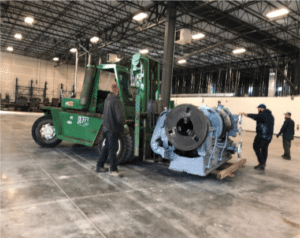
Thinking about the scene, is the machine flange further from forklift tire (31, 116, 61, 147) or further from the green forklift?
forklift tire (31, 116, 61, 147)

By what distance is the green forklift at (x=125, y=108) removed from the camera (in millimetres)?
5086

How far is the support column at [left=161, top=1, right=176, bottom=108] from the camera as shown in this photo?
11836 mm

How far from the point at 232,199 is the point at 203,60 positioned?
2534 centimetres

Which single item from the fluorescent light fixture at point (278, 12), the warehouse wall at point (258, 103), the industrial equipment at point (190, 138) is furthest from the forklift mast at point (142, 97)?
the warehouse wall at point (258, 103)

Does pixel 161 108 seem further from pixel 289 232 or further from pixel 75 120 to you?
pixel 289 232

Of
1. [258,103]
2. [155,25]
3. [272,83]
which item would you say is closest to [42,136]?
[155,25]

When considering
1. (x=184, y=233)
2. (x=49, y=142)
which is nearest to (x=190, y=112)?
(x=184, y=233)

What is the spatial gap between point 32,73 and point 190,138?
30.3 metres

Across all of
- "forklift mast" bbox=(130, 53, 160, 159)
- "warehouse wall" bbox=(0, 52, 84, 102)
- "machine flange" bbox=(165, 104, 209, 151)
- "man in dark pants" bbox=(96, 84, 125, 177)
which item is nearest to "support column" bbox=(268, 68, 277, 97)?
"forklift mast" bbox=(130, 53, 160, 159)

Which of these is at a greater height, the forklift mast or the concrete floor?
the forklift mast

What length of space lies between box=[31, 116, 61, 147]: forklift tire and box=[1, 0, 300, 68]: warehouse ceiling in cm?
899

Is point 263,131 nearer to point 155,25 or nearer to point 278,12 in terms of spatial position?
point 278,12

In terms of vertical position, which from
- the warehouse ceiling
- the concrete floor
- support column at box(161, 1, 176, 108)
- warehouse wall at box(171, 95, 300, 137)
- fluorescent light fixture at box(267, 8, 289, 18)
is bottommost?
the concrete floor

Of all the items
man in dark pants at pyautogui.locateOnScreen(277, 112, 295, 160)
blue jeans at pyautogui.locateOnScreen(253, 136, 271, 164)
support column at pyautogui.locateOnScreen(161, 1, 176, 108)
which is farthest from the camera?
support column at pyautogui.locateOnScreen(161, 1, 176, 108)
